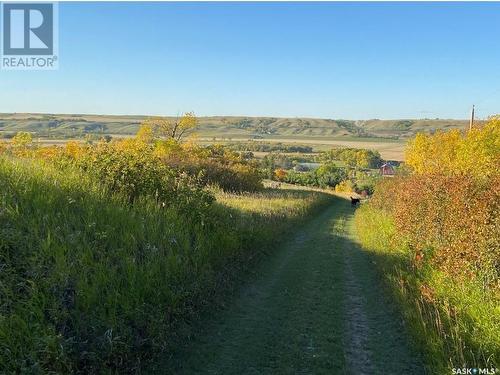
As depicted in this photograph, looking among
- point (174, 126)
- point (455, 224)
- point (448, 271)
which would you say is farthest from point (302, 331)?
point (174, 126)

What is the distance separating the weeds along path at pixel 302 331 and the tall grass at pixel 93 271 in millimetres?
589

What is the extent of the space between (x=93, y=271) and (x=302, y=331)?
3.66 metres

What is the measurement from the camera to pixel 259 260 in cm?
1209

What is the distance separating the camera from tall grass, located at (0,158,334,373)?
4.88m

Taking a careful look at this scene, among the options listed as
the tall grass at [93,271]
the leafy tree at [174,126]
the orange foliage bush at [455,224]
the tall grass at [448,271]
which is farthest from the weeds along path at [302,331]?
the leafy tree at [174,126]

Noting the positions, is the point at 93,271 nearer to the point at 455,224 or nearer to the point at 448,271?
the point at 448,271

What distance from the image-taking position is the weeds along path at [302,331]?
591 centimetres

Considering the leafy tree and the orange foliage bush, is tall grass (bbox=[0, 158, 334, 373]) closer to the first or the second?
the orange foliage bush

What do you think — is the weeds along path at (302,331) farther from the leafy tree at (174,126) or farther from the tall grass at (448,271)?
the leafy tree at (174,126)

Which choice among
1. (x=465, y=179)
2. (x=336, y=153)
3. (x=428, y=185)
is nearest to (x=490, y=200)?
(x=465, y=179)

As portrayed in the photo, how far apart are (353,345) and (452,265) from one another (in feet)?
10.6

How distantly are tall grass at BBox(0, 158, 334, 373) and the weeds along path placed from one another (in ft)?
1.93

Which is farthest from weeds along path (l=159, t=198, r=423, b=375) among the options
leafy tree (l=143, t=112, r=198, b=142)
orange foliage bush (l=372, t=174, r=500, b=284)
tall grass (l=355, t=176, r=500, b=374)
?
leafy tree (l=143, t=112, r=198, b=142)

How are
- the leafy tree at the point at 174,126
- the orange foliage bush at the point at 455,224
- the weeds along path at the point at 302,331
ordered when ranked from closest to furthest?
the weeds along path at the point at 302,331
the orange foliage bush at the point at 455,224
the leafy tree at the point at 174,126
